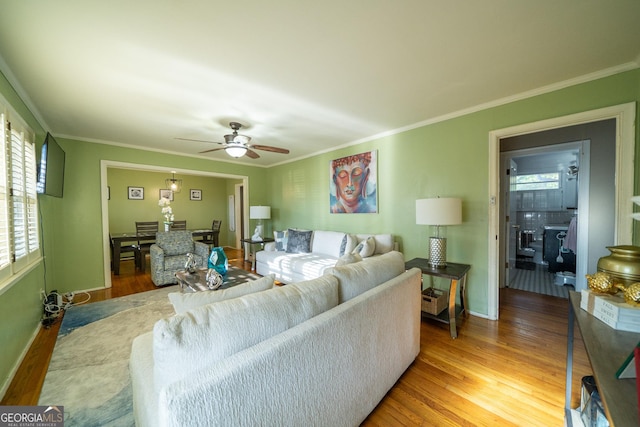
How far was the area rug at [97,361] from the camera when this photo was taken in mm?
1479

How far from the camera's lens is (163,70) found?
6.24ft

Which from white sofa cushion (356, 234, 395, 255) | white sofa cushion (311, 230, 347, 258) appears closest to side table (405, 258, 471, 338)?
white sofa cushion (356, 234, 395, 255)

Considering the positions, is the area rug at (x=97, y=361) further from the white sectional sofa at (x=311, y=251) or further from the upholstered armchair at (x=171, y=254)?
the white sectional sofa at (x=311, y=251)

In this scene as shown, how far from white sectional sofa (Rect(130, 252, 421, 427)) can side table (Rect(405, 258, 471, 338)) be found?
1.00 metres

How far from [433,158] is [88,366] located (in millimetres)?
4098

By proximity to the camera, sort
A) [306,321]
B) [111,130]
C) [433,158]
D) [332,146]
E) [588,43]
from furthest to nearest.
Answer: [332,146]
[111,130]
[433,158]
[588,43]
[306,321]

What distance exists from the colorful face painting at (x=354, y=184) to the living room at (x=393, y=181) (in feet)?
0.43

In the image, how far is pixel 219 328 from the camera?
2.84 feet

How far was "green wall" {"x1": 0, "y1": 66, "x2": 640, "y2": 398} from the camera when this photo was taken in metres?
2.05

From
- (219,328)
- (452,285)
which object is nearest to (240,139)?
(219,328)

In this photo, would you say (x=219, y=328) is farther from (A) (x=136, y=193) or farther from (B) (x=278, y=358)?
(A) (x=136, y=193)

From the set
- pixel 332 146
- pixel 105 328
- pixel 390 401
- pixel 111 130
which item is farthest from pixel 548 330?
pixel 111 130

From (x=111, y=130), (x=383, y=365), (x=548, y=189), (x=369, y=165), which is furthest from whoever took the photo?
(x=548, y=189)

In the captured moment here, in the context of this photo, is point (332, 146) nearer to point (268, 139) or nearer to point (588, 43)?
point (268, 139)
